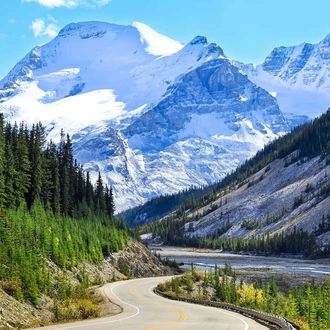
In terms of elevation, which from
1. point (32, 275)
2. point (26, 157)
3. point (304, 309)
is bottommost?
point (304, 309)

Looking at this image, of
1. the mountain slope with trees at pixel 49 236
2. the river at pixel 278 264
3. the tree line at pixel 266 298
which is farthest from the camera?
the river at pixel 278 264

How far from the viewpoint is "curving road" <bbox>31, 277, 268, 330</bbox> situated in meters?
33.2

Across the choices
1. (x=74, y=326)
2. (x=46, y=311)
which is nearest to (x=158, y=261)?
(x=46, y=311)

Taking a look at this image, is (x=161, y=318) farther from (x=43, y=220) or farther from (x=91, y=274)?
(x=43, y=220)

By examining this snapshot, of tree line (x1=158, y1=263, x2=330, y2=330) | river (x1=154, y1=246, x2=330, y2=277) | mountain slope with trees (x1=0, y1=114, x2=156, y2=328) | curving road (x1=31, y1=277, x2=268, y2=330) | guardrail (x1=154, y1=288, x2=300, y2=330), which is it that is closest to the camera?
curving road (x1=31, y1=277, x2=268, y2=330)

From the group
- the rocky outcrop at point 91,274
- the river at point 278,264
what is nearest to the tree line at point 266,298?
the rocky outcrop at point 91,274

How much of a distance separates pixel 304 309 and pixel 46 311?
23.3 metres

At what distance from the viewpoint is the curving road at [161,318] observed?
3319 centimetres

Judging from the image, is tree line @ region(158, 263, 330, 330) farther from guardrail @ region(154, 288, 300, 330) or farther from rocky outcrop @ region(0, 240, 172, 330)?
rocky outcrop @ region(0, 240, 172, 330)

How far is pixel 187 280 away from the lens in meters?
65.0

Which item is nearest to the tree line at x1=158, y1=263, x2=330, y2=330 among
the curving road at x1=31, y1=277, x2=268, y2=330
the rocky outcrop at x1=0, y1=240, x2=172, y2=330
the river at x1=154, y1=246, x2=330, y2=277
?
the curving road at x1=31, y1=277, x2=268, y2=330

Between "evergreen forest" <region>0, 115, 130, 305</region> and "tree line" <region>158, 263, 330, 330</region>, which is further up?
"evergreen forest" <region>0, 115, 130, 305</region>

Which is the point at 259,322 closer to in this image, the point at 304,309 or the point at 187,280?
the point at 304,309

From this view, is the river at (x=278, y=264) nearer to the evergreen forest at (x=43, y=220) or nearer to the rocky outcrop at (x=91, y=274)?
the rocky outcrop at (x=91, y=274)
